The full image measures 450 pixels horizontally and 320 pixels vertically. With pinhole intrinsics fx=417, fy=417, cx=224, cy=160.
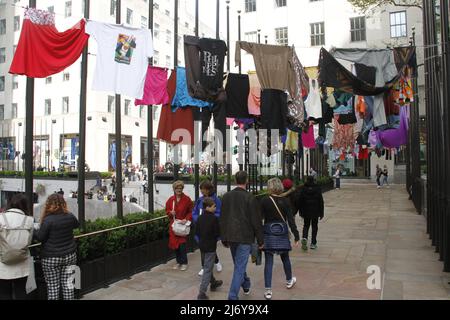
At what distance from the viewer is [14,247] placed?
187 inches

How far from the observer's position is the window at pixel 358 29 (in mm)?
36500

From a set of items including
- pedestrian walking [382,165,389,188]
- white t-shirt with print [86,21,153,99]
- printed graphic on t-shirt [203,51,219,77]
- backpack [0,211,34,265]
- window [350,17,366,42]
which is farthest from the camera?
window [350,17,366,42]

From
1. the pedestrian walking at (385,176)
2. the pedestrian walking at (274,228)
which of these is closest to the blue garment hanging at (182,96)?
the pedestrian walking at (274,228)

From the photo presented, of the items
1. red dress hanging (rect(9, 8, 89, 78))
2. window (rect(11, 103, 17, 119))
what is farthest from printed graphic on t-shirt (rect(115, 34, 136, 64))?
window (rect(11, 103, 17, 119))

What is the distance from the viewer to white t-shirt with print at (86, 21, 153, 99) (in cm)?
721

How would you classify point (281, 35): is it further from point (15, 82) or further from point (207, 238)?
point (207, 238)

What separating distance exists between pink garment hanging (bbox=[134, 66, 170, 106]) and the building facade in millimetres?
29092

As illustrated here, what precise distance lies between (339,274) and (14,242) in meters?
5.21

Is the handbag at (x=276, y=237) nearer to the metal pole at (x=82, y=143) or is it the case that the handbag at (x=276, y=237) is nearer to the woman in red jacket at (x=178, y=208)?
the woman in red jacket at (x=178, y=208)

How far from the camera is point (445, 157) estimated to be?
7.08m

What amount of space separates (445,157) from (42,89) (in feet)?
142

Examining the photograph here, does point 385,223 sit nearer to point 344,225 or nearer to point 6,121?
point 344,225

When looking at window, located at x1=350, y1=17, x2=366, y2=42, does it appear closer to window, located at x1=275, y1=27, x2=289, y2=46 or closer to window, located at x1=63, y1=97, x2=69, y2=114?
window, located at x1=275, y1=27, x2=289, y2=46
